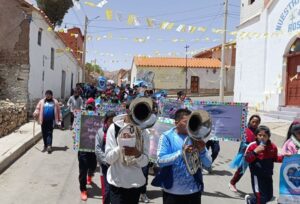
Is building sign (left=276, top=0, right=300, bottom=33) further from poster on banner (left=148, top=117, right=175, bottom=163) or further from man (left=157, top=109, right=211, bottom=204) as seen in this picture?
man (left=157, top=109, right=211, bottom=204)

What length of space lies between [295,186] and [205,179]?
3.41 m

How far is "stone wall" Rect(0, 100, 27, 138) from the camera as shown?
12492 mm

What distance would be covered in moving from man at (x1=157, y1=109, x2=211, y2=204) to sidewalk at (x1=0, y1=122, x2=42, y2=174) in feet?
18.3

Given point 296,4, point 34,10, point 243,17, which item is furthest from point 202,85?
point 34,10

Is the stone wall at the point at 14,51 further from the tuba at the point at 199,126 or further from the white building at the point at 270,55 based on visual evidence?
the tuba at the point at 199,126

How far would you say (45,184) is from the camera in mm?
7656

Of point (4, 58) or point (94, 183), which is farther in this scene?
point (4, 58)

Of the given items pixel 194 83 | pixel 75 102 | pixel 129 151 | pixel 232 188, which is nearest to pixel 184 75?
pixel 194 83

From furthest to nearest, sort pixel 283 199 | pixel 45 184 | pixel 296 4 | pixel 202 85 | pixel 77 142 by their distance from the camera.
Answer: pixel 202 85
pixel 296 4
pixel 45 184
pixel 77 142
pixel 283 199

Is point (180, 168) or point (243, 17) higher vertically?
point (243, 17)

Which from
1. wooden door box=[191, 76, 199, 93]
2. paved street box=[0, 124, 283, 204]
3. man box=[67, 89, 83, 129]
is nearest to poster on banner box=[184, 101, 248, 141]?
paved street box=[0, 124, 283, 204]

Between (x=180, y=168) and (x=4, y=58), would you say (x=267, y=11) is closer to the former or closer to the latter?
(x=4, y=58)

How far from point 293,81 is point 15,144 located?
13241mm

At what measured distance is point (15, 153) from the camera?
9.94 meters
